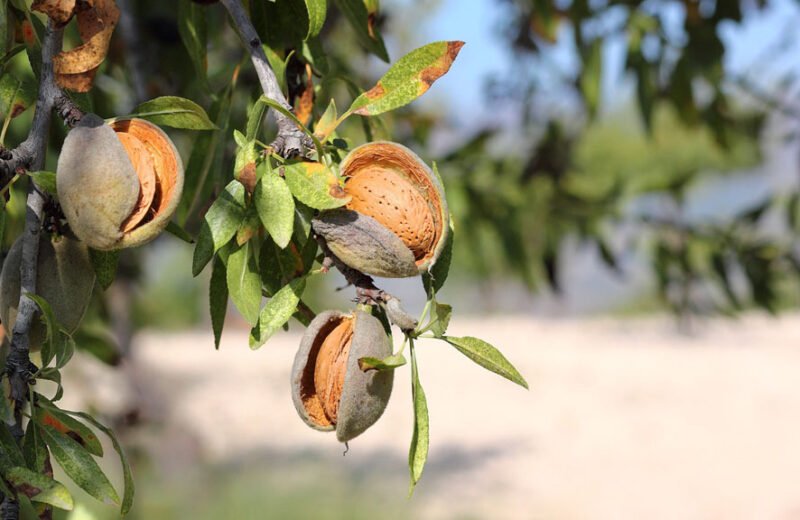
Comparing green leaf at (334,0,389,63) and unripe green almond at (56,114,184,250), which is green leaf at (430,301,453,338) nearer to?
unripe green almond at (56,114,184,250)

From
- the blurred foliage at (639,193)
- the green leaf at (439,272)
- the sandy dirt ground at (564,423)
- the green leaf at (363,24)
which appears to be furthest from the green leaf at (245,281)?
the sandy dirt ground at (564,423)

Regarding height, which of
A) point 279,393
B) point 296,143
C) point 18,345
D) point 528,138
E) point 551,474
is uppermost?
point 296,143

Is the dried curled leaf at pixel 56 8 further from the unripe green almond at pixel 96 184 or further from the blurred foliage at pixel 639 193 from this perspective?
the blurred foliage at pixel 639 193

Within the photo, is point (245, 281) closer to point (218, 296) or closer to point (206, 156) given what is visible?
point (218, 296)

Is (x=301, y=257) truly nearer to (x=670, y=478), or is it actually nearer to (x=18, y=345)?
(x=18, y=345)

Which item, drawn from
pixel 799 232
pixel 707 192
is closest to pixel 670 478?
pixel 799 232

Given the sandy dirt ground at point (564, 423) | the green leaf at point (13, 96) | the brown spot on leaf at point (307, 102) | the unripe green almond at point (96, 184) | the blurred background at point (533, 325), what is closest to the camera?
the unripe green almond at point (96, 184)

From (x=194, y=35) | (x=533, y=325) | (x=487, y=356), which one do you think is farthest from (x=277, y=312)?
(x=533, y=325)
